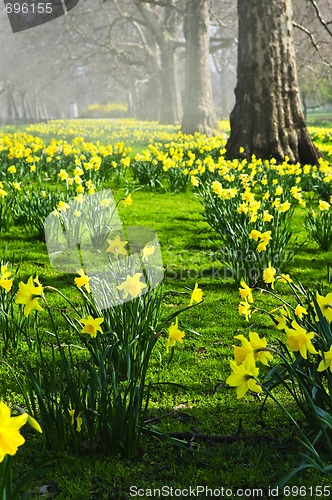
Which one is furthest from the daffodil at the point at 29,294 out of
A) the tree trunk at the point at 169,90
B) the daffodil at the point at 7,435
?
the tree trunk at the point at 169,90

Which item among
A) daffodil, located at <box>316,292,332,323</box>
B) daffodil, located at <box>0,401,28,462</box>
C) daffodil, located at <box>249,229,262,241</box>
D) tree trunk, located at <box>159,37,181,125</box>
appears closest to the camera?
daffodil, located at <box>0,401,28,462</box>

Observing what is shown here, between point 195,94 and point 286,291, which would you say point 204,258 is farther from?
point 195,94

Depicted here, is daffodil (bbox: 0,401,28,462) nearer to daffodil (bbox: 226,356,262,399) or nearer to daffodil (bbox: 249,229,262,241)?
daffodil (bbox: 226,356,262,399)

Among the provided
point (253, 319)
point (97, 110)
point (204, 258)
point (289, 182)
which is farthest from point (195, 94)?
point (97, 110)

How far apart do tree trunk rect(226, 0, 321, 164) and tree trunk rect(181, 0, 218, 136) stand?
790cm

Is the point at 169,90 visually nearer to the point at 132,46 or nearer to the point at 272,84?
the point at 132,46

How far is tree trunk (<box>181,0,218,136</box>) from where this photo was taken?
16.9m

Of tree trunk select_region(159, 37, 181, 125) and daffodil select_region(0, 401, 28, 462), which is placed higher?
tree trunk select_region(159, 37, 181, 125)

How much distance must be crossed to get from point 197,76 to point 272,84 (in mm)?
9462

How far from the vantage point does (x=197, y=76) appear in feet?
58.3

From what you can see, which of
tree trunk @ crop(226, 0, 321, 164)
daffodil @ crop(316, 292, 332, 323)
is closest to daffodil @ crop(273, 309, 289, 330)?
daffodil @ crop(316, 292, 332, 323)

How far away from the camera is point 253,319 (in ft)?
11.0

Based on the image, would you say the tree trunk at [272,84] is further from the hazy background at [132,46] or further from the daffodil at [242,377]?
the daffodil at [242,377]

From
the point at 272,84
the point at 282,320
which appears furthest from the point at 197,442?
the point at 272,84
